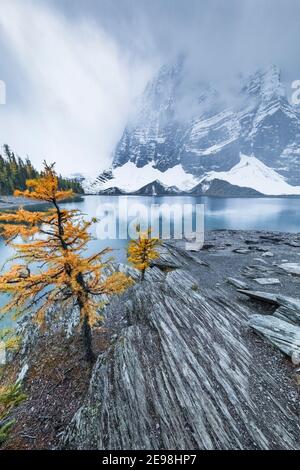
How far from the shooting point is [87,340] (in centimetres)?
1022

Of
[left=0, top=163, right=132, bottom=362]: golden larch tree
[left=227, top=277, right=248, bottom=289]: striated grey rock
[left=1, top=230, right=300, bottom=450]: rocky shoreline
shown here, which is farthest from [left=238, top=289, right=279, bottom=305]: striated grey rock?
[left=0, top=163, right=132, bottom=362]: golden larch tree

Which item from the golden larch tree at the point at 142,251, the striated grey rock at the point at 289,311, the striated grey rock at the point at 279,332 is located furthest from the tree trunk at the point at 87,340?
the striated grey rock at the point at 289,311

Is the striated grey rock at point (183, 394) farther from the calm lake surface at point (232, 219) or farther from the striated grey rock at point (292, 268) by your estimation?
the striated grey rock at point (292, 268)

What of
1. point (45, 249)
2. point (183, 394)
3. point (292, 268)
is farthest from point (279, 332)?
point (292, 268)

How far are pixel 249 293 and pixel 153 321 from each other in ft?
23.3

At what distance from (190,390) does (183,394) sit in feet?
0.92

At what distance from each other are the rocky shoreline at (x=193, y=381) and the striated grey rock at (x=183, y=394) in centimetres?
3

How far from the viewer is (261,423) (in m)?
6.05

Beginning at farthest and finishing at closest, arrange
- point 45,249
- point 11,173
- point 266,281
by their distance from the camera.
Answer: point 11,173
point 266,281
point 45,249

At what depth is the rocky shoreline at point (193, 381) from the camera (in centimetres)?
608

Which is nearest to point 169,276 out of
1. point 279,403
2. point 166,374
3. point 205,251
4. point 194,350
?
point 194,350

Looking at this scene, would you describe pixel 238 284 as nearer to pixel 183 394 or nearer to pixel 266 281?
pixel 266 281
